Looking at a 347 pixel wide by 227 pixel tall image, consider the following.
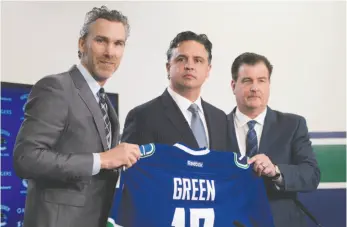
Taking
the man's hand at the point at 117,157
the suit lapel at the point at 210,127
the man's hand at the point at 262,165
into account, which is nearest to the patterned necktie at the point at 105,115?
the man's hand at the point at 117,157

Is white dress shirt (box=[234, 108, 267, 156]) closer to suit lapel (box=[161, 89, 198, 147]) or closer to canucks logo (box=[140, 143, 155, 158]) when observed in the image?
suit lapel (box=[161, 89, 198, 147])

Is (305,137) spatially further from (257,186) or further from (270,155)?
(257,186)

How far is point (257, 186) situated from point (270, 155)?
0.72ft

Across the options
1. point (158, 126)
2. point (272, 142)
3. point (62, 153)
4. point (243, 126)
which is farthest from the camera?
point (243, 126)

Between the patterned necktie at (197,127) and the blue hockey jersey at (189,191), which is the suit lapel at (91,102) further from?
the patterned necktie at (197,127)

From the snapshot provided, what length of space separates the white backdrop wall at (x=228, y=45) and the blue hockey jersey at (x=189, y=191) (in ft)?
5.05

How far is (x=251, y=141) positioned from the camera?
2.18m

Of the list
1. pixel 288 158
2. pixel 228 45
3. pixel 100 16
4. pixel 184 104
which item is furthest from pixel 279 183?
pixel 228 45

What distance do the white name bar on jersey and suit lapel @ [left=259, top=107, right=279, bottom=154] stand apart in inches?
14.5

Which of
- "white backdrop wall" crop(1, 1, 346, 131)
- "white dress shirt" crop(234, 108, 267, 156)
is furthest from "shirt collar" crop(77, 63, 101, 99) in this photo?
"white backdrop wall" crop(1, 1, 346, 131)

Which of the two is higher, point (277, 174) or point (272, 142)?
point (272, 142)

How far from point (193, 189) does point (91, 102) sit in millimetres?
534

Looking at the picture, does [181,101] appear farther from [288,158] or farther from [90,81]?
[288,158]

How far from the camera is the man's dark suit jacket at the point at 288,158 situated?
207 centimetres
